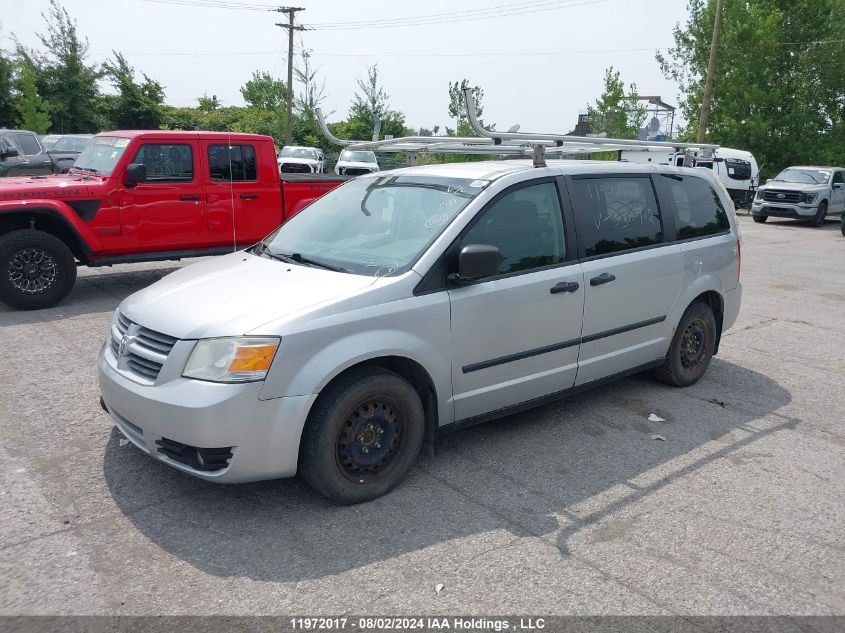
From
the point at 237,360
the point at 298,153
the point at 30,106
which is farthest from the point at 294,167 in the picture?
the point at 237,360

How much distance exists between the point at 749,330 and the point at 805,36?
29.7 metres

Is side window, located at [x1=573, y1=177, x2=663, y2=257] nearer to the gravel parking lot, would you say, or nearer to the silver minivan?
the silver minivan

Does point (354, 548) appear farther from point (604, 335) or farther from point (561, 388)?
point (604, 335)

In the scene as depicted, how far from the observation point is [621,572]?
3.29 m

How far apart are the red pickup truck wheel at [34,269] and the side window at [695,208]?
20.9 feet

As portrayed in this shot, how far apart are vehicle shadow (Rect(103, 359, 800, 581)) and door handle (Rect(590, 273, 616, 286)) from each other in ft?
3.33

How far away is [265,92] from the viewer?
66188 millimetres

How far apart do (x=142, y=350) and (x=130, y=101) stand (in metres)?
37.4

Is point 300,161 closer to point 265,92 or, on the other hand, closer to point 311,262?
point 311,262

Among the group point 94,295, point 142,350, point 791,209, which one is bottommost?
point 94,295

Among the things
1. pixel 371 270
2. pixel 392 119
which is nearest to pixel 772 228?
pixel 371 270

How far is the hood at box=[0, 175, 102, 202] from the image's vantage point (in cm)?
784

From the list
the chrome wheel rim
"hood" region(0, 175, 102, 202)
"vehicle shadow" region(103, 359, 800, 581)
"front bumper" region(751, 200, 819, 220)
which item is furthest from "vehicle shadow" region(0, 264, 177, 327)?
"front bumper" region(751, 200, 819, 220)

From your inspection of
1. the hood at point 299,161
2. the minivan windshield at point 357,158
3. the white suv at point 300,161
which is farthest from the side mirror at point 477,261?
the minivan windshield at point 357,158
